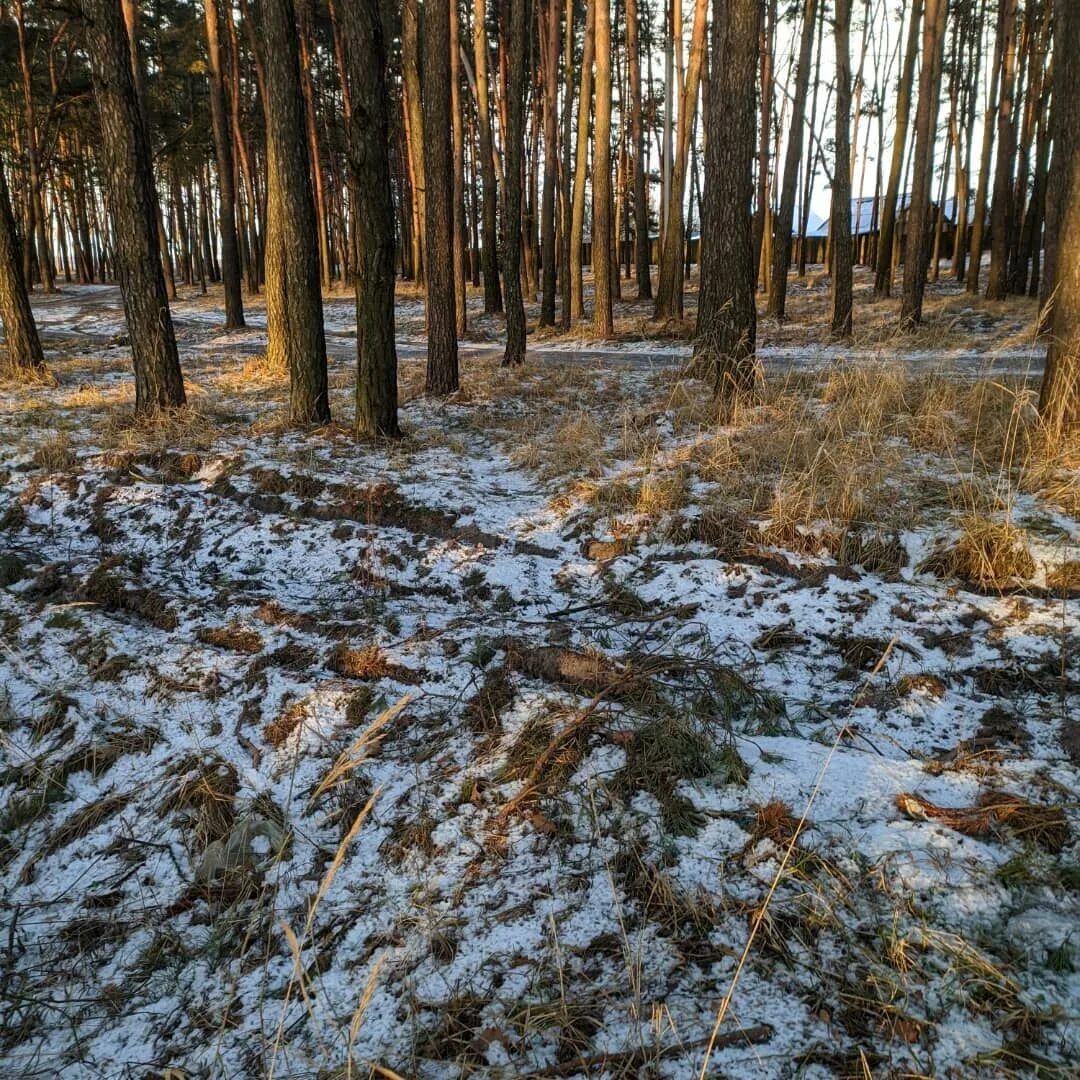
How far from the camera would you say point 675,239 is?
14.5 m

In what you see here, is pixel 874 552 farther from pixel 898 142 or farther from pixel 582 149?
pixel 898 142

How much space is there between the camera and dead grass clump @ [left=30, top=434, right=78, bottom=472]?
603 centimetres

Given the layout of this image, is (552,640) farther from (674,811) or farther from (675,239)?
(675,239)

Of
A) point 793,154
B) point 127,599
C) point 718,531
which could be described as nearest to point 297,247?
point 127,599

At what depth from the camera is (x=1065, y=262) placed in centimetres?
452

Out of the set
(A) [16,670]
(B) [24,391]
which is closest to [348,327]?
(B) [24,391]

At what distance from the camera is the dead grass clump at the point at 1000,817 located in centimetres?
200

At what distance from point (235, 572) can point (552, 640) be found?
7.80 feet

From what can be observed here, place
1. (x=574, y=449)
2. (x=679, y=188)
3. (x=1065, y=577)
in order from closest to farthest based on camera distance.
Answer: (x=1065, y=577)
(x=574, y=449)
(x=679, y=188)

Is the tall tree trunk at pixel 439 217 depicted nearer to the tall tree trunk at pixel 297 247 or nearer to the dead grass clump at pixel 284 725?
the tall tree trunk at pixel 297 247

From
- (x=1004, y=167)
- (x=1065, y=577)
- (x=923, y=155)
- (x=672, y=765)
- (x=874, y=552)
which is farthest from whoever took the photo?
(x=1004, y=167)

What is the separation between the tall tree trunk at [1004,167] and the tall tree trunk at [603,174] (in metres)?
7.90

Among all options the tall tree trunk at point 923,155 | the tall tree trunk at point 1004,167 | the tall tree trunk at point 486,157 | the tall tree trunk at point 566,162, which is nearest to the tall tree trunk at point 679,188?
the tall tree trunk at point 566,162

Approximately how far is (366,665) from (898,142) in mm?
17152
